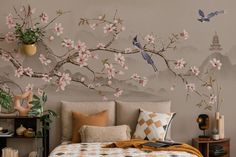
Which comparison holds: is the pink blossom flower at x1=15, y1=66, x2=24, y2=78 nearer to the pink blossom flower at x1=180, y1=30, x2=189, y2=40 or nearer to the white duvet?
the white duvet

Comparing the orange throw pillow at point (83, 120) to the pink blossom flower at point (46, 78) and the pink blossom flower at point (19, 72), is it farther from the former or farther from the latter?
the pink blossom flower at point (19, 72)

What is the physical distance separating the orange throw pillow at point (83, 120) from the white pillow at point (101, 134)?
0.11 meters

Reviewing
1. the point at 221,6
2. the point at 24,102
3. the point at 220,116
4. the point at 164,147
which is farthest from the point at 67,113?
the point at 221,6

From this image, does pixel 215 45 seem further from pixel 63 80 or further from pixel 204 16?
pixel 63 80

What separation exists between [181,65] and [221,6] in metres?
0.84

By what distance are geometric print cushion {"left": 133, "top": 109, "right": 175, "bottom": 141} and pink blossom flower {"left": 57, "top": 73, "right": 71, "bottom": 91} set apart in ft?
3.01

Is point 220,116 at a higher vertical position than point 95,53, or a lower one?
lower

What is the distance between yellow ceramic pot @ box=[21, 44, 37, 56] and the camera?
208 inches

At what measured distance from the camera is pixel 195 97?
5641 millimetres

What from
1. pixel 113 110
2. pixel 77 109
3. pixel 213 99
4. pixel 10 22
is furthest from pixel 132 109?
pixel 10 22

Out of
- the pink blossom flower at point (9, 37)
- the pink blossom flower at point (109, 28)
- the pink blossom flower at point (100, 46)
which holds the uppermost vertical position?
the pink blossom flower at point (109, 28)

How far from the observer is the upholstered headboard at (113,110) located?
536 centimetres

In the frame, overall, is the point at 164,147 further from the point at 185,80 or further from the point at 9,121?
the point at 9,121

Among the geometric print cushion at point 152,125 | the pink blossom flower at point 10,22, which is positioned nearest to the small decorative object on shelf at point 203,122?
the geometric print cushion at point 152,125
